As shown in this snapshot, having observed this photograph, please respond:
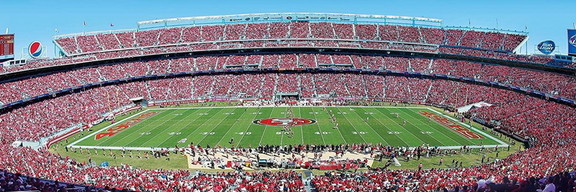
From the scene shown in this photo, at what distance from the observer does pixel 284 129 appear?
40.9 m

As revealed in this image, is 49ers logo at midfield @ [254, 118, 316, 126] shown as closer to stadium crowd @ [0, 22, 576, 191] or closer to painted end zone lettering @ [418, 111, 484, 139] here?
stadium crowd @ [0, 22, 576, 191]

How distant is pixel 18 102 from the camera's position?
45531 millimetres

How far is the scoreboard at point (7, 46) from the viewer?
4772cm

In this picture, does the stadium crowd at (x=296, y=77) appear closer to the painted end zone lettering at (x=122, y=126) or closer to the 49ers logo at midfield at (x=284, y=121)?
the painted end zone lettering at (x=122, y=126)

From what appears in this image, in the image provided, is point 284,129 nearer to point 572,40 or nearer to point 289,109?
point 289,109

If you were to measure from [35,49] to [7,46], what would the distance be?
6.55 meters

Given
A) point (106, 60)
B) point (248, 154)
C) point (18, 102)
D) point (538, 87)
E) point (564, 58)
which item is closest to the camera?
point (248, 154)

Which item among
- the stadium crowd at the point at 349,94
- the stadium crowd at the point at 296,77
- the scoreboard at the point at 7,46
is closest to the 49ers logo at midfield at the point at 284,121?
the stadium crowd at the point at 296,77

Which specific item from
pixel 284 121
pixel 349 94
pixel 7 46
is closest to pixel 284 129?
pixel 284 121

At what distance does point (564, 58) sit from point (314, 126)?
3577 cm

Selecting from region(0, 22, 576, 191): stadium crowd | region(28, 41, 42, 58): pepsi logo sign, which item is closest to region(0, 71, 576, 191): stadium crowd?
region(0, 22, 576, 191): stadium crowd

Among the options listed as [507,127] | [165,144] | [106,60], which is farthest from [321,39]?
[165,144]

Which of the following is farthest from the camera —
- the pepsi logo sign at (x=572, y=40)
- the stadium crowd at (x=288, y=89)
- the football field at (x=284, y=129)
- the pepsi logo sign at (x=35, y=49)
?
the pepsi logo sign at (x=35, y=49)

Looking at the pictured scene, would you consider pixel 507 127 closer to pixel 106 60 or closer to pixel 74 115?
pixel 74 115
